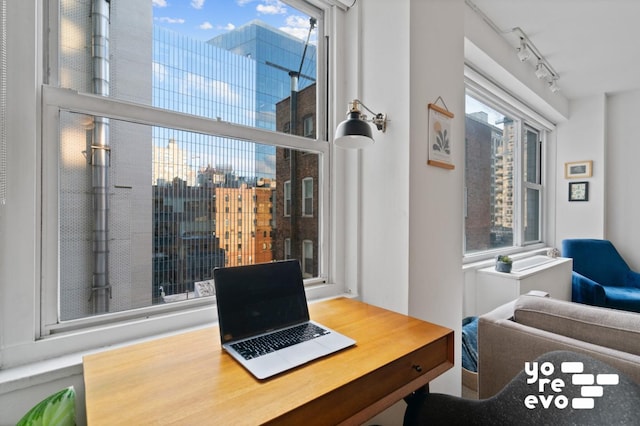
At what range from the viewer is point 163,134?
1.31 meters

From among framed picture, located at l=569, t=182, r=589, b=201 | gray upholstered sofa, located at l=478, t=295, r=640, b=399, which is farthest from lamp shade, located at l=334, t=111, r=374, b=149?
framed picture, located at l=569, t=182, r=589, b=201

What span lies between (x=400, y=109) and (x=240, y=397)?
1.43 metres

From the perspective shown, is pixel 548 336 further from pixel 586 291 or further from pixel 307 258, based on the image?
pixel 586 291

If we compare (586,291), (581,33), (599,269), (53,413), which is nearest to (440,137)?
(53,413)

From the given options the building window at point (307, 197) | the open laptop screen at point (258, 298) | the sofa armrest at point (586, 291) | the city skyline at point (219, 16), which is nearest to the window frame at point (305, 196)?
the building window at point (307, 197)

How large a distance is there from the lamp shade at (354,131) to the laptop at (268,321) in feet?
2.02

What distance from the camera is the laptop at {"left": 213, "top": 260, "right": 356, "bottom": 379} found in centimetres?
97

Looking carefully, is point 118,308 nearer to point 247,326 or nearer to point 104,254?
point 104,254

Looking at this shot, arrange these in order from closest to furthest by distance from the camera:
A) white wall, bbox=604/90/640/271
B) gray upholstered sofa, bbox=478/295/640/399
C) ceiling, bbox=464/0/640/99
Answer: gray upholstered sofa, bbox=478/295/640/399, ceiling, bbox=464/0/640/99, white wall, bbox=604/90/640/271

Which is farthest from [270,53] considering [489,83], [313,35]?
[489,83]

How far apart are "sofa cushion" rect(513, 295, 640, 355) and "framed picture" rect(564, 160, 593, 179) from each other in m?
3.84

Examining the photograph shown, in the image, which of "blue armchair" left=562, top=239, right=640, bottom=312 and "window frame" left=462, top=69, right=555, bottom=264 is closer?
"window frame" left=462, top=69, right=555, bottom=264

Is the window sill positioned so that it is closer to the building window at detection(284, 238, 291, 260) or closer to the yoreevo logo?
the building window at detection(284, 238, 291, 260)

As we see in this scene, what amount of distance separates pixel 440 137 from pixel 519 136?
9.42 feet
